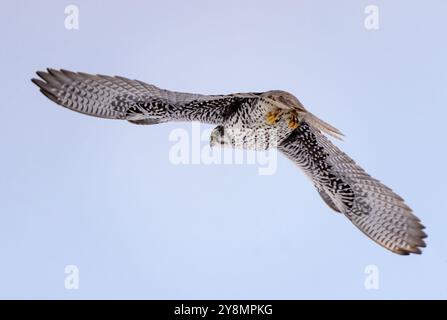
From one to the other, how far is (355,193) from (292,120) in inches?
50.0

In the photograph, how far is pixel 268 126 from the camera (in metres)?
6.17

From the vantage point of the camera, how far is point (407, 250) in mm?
6570

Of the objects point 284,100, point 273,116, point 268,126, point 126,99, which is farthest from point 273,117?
point 126,99

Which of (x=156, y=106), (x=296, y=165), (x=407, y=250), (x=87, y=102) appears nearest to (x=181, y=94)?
(x=156, y=106)

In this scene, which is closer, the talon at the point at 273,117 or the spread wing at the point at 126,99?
the talon at the point at 273,117

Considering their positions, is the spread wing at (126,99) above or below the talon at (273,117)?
above

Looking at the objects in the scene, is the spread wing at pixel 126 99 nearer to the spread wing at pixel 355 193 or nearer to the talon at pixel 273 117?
the talon at pixel 273 117

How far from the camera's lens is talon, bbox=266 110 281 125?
598cm

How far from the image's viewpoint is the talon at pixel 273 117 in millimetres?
5979

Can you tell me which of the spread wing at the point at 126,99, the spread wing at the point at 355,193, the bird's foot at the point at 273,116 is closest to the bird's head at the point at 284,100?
the bird's foot at the point at 273,116

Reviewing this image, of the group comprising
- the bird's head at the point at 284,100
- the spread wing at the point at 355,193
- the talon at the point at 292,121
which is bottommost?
the spread wing at the point at 355,193

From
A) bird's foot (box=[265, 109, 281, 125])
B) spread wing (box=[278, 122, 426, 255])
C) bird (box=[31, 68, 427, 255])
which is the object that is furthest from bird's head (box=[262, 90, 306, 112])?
spread wing (box=[278, 122, 426, 255])

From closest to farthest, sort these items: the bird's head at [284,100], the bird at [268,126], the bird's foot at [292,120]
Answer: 1. the bird's head at [284,100]
2. the bird's foot at [292,120]
3. the bird at [268,126]

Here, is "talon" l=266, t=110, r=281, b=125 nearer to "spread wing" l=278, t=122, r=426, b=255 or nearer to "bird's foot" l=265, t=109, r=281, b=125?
"bird's foot" l=265, t=109, r=281, b=125
